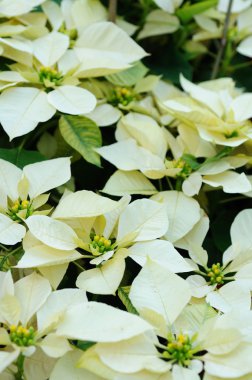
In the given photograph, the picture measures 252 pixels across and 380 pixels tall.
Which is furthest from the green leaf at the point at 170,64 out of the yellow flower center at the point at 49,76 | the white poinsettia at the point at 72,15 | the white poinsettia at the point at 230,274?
the white poinsettia at the point at 230,274

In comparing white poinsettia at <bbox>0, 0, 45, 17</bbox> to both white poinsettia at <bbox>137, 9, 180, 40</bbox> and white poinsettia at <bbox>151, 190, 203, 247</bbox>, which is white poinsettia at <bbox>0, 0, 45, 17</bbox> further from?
white poinsettia at <bbox>151, 190, 203, 247</bbox>

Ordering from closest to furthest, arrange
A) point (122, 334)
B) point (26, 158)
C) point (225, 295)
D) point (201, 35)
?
point (122, 334)
point (225, 295)
point (26, 158)
point (201, 35)

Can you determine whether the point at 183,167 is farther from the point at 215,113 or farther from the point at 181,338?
the point at 181,338

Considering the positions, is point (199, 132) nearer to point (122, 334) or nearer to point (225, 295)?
point (225, 295)

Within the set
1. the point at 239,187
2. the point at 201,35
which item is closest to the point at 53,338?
the point at 239,187

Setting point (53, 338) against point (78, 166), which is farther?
point (78, 166)

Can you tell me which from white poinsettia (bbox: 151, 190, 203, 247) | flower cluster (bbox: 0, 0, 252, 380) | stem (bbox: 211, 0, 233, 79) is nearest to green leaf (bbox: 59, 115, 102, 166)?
flower cluster (bbox: 0, 0, 252, 380)
